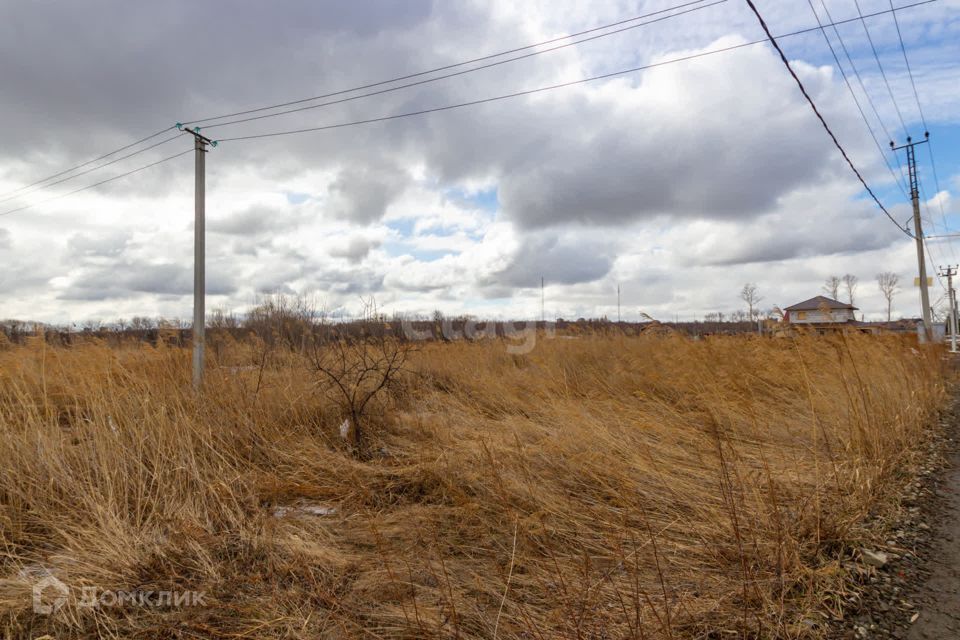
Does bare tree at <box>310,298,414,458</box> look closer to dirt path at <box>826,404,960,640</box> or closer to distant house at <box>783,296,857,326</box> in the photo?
dirt path at <box>826,404,960,640</box>

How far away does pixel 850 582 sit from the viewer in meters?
1.98

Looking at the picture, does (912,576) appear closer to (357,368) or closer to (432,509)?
(432,509)

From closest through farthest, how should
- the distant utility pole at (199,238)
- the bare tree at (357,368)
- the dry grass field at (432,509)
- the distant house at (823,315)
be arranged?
the dry grass field at (432,509) < the bare tree at (357,368) < the distant house at (823,315) < the distant utility pole at (199,238)

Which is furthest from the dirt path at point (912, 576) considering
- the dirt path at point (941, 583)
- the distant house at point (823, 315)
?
the distant house at point (823, 315)

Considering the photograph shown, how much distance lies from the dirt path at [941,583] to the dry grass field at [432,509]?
26cm

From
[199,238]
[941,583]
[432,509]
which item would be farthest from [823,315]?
[199,238]

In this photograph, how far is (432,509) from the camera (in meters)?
2.81

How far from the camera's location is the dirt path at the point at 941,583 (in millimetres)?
1715

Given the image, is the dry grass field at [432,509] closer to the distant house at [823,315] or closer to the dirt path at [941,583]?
the dirt path at [941,583]

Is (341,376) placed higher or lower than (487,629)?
higher

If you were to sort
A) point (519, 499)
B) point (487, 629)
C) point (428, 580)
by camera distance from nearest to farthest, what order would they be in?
point (487, 629), point (428, 580), point (519, 499)

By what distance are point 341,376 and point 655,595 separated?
385cm

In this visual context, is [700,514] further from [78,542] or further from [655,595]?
[78,542]

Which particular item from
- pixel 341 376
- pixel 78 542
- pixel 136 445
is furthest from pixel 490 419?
pixel 78 542
